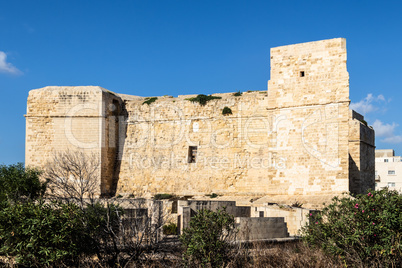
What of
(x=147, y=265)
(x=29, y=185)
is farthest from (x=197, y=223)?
(x=29, y=185)

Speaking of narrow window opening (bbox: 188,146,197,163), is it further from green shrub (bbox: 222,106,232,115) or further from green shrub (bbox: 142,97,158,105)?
green shrub (bbox: 142,97,158,105)

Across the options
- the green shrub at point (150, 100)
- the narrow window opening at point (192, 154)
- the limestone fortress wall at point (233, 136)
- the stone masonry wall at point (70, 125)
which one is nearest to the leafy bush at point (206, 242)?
the limestone fortress wall at point (233, 136)

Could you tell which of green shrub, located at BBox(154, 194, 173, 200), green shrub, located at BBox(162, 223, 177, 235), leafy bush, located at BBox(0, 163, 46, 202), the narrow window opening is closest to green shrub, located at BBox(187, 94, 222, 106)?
the narrow window opening

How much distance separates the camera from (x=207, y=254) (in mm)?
7375

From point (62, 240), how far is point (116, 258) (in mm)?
1002

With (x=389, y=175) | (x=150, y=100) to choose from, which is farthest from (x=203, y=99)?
(x=389, y=175)

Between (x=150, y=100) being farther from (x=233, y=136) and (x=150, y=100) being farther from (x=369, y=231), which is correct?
(x=369, y=231)

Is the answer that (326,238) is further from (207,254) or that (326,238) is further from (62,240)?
(62,240)

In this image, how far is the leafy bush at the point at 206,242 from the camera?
24.0 feet

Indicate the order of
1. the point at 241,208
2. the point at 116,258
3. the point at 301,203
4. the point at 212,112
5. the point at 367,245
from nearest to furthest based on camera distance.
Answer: the point at 367,245, the point at 116,258, the point at 241,208, the point at 301,203, the point at 212,112

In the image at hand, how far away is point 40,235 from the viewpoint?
A: 7.30m

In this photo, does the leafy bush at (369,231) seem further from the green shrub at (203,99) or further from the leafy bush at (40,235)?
the green shrub at (203,99)

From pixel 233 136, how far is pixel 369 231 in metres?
11.0

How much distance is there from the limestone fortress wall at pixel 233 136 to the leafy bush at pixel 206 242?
298 inches
